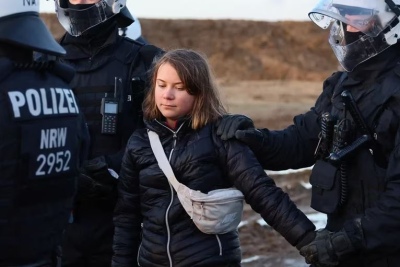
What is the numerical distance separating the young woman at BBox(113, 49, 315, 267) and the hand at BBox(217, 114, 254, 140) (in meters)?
0.04

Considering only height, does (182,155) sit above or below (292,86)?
above

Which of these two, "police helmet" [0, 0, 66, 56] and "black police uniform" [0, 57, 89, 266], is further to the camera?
"police helmet" [0, 0, 66, 56]

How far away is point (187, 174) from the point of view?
4.45 m

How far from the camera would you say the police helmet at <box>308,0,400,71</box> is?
452 centimetres

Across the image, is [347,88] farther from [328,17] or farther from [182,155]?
[182,155]

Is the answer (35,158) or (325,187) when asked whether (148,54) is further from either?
(35,158)

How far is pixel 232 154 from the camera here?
445 centimetres

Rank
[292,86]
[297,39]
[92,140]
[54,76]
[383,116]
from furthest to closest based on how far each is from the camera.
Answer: [297,39] < [292,86] < [92,140] < [383,116] < [54,76]

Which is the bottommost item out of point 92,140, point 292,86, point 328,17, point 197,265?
point 292,86

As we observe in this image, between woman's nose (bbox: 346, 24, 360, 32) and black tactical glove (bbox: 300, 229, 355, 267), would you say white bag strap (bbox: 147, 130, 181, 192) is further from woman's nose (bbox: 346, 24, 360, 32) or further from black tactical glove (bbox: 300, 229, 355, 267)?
woman's nose (bbox: 346, 24, 360, 32)

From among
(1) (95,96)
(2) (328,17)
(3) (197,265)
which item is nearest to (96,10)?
(1) (95,96)

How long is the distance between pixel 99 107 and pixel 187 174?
3.02 ft

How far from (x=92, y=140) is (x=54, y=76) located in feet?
4.24

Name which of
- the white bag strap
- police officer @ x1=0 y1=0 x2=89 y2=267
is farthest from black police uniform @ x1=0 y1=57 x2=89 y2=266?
the white bag strap
